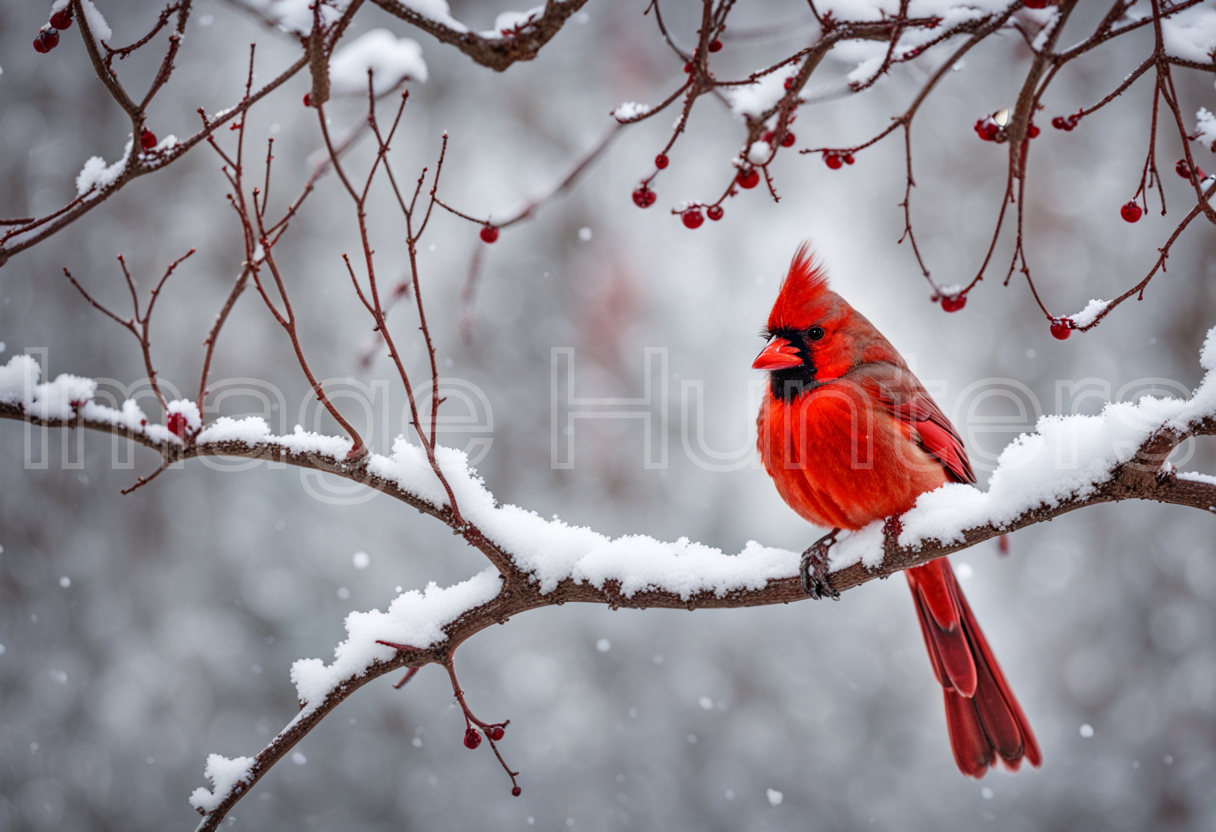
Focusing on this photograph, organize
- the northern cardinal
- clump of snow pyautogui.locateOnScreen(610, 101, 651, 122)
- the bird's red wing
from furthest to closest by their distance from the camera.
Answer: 1. the bird's red wing
2. the northern cardinal
3. clump of snow pyautogui.locateOnScreen(610, 101, 651, 122)

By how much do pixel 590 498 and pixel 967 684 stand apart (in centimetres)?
255

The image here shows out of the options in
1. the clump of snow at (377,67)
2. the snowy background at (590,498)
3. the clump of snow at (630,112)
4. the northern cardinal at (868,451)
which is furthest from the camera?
the snowy background at (590,498)

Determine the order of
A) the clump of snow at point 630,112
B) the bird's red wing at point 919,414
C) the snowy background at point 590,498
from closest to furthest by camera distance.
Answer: the clump of snow at point 630,112, the bird's red wing at point 919,414, the snowy background at point 590,498

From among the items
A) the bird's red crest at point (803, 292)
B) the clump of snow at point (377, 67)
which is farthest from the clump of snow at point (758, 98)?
the clump of snow at point (377, 67)

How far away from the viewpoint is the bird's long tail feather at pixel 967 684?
1970mm

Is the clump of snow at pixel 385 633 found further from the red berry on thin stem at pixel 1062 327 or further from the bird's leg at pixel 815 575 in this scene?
the red berry on thin stem at pixel 1062 327

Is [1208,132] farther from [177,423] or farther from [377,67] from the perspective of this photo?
[177,423]

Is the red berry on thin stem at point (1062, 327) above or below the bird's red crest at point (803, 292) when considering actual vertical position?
below

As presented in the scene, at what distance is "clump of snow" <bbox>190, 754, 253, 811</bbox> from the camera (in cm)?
133

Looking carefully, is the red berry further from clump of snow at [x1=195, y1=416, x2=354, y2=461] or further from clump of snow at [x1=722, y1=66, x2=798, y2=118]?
clump of snow at [x1=722, y1=66, x2=798, y2=118]

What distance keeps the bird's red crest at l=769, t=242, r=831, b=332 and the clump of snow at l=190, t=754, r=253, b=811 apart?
1524 mm

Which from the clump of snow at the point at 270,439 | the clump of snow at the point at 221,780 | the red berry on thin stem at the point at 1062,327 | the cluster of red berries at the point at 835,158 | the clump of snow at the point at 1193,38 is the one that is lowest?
the clump of snow at the point at 221,780

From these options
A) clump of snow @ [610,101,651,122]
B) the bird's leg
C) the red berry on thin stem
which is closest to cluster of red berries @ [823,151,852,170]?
clump of snow @ [610,101,651,122]

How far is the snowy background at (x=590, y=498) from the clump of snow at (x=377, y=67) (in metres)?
2.10
